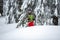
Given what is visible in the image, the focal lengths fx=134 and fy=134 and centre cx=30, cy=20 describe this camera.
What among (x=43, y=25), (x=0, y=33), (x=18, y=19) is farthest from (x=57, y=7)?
(x=0, y=33)

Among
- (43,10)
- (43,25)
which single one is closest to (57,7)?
(43,10)

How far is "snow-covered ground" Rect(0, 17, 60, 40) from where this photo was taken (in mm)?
1537

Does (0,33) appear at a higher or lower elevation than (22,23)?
lower

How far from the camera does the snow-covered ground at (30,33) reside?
154 cm

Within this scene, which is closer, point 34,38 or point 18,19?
point 34,38

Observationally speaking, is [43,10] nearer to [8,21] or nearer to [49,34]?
[49,34]

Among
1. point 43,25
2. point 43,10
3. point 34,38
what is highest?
point 43,10

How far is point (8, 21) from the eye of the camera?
1.70m

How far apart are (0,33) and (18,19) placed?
289 millimetres

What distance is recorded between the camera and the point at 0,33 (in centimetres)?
169

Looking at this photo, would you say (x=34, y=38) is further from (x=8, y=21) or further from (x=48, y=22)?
(x=8, y=21)

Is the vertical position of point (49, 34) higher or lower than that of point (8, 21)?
lower

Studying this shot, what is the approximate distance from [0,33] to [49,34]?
2.02 ft

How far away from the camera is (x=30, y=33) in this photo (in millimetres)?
1582
